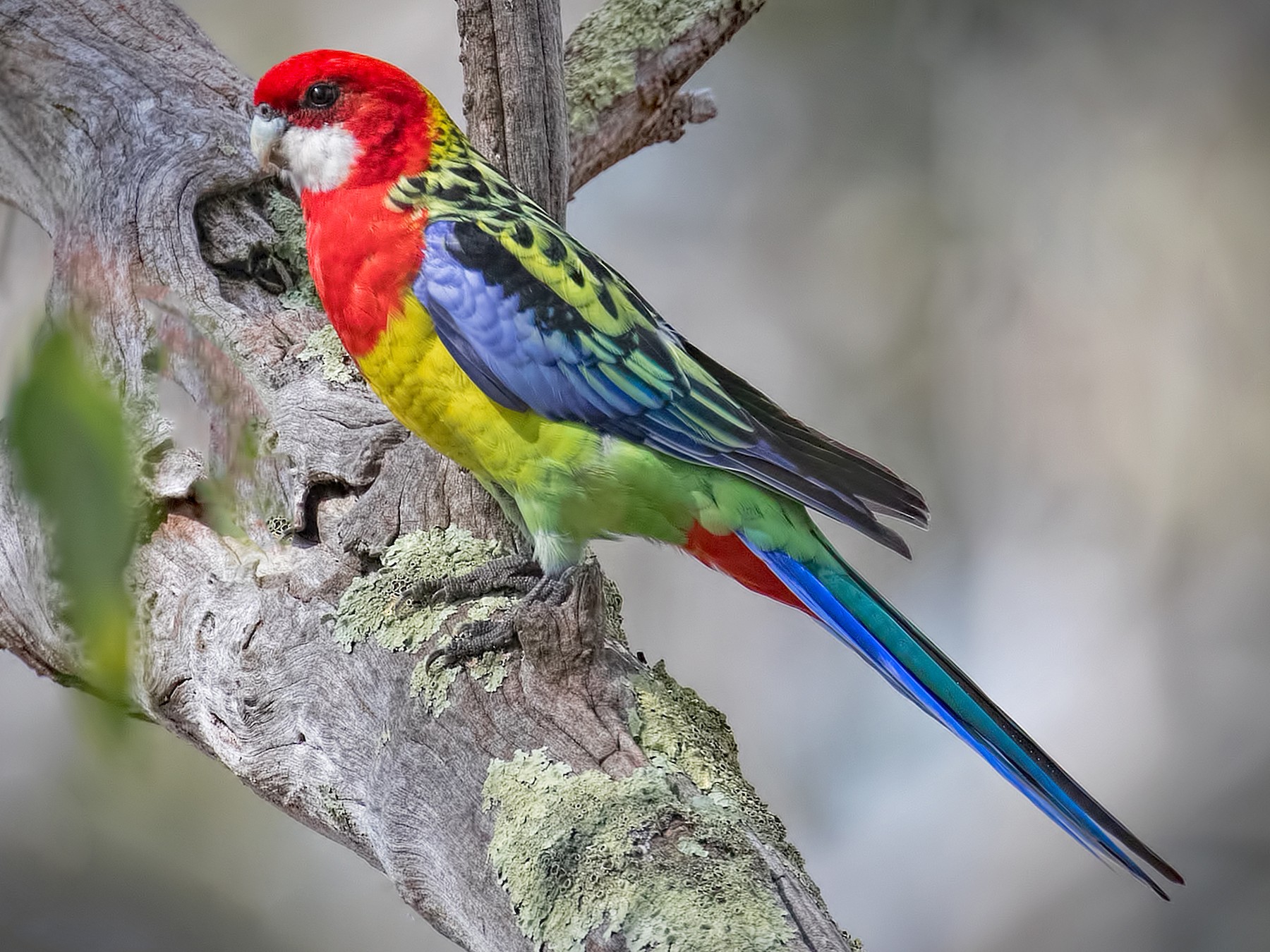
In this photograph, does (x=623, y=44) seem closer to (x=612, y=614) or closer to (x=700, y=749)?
(x=612, y=614)

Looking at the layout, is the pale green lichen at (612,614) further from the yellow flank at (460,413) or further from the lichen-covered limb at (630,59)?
the lichen-covered limb at (630,59)

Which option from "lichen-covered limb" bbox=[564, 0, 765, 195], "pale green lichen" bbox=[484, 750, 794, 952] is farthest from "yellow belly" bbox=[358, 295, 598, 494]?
"lichen-covered limb" bbox=[564, 0, 765, 195]

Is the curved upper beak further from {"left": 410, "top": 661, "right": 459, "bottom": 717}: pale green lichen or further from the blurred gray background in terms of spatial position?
the blurred gray background

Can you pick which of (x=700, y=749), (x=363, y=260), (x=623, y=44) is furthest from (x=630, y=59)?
(x=700, y=749)

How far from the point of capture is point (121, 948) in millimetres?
2541

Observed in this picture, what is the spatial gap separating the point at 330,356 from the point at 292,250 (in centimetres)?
33

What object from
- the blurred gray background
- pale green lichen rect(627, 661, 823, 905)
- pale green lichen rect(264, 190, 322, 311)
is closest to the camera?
pale green lichen rect(627, 661, 823, 905)

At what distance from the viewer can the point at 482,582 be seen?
2.00m

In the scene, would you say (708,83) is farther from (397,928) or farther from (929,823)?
(397,928)

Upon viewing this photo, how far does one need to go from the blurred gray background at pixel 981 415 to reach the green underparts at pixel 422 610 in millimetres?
1955

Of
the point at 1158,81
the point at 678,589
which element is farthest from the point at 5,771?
the point at 1158,81

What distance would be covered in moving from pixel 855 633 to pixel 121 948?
1.84 m

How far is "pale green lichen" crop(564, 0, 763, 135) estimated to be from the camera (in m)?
2.93

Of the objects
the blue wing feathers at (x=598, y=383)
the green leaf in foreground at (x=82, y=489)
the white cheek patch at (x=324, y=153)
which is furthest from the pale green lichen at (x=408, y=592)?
the green leaf in foreground at (x=82, y=489)
